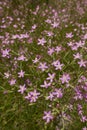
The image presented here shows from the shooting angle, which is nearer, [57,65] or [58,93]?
[58,93]

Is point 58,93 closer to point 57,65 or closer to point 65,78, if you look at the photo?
point 65,78

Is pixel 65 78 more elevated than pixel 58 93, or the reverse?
pixel 65 78

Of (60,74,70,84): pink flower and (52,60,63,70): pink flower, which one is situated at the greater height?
(52,60,63,70): pink flower

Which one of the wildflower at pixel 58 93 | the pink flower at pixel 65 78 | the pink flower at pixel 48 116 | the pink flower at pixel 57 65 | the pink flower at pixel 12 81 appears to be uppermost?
the pink flower at pixel 57 65

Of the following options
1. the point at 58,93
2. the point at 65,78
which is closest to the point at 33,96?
the point at 58,93

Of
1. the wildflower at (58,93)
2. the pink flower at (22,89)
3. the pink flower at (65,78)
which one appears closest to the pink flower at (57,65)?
the pink flower at (65,78)

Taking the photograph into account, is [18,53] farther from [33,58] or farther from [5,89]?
[5,89]

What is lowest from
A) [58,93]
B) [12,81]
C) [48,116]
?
[48,116]


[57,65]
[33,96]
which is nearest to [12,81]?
[33,96]

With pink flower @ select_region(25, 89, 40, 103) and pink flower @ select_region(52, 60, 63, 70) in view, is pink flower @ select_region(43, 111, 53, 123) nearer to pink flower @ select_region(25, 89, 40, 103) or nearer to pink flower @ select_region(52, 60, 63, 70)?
pink flower @ select_region(25, 89, 40, 103)

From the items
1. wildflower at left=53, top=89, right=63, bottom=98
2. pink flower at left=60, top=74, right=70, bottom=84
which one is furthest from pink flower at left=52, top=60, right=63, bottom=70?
wildflower at left=53, top=89, right=63, bottom=98

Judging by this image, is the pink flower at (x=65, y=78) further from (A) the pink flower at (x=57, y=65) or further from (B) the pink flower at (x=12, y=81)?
(B) the pink flower at (x=12, y=81)
